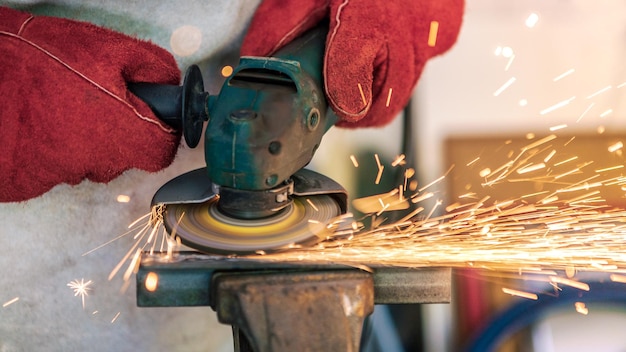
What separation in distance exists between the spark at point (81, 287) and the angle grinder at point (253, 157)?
398 millimetres

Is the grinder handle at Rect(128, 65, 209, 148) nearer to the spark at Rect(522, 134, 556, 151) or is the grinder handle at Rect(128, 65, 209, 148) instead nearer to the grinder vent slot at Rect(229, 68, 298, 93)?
the grinder vent slot at Rect(229, 68, 298, 93)

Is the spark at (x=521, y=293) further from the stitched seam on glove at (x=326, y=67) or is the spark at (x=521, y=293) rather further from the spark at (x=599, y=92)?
the stitched seam on glove at (x=326, y=67)

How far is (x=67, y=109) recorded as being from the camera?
100 centimetres

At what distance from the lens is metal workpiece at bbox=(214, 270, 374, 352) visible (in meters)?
0.81

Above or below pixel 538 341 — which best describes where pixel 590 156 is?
above

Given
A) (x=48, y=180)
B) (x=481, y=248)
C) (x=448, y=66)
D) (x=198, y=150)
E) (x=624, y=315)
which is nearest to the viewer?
(x=48, y=180)

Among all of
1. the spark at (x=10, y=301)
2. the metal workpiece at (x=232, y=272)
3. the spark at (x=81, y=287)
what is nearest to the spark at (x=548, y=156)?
the metal workpiece at (x=232, y=272)

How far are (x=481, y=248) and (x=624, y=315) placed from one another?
23.1 inches

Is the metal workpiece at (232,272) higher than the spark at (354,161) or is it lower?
lower

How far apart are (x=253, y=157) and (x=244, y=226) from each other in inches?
6.0

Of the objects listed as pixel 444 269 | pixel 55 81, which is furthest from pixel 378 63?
pixel 55 81

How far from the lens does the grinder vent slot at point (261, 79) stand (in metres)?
0.97

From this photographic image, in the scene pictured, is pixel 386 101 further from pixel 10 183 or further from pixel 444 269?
pixel 10 183

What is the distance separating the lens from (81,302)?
135cm
